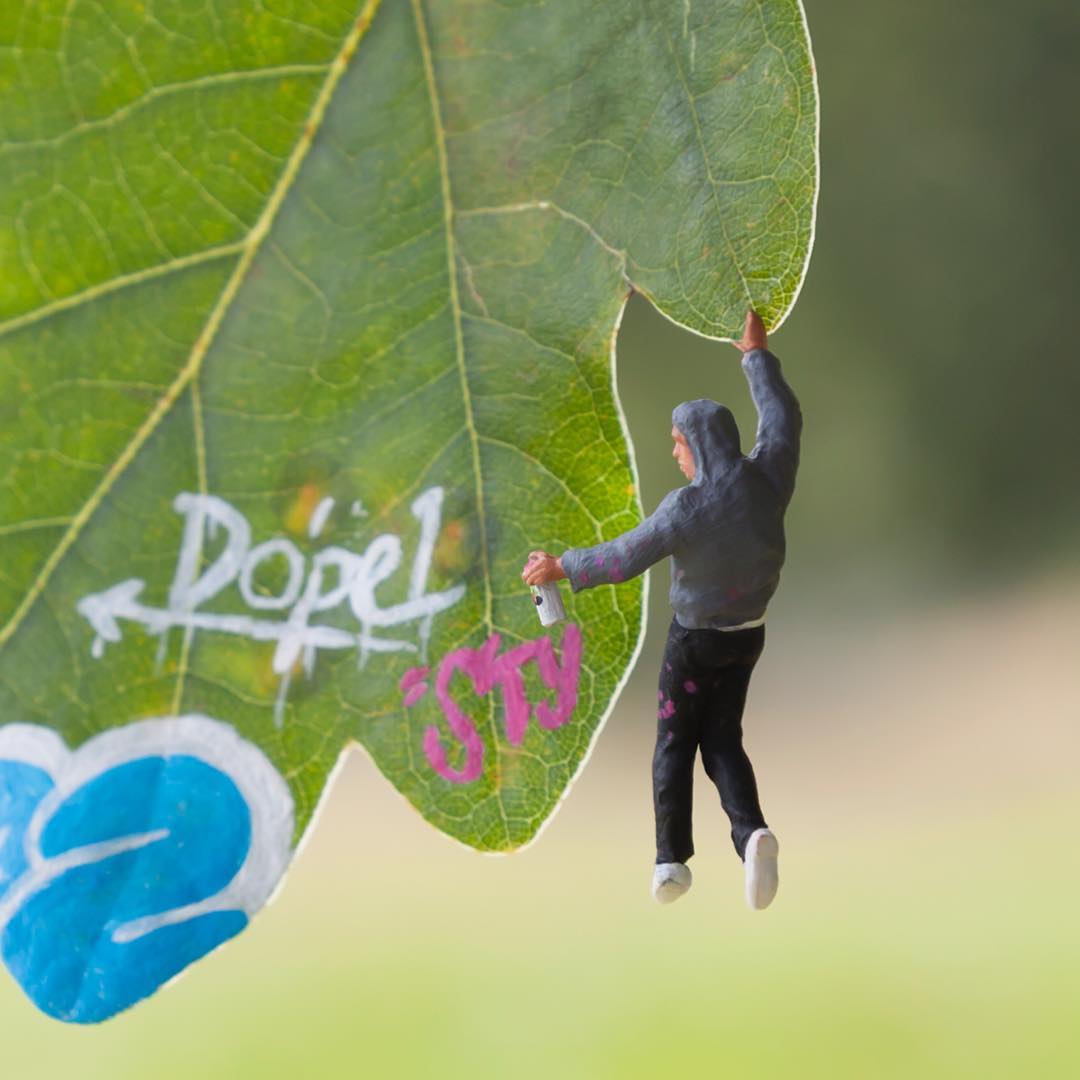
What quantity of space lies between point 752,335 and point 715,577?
120mm

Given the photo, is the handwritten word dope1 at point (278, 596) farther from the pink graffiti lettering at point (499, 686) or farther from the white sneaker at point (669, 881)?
the white sneaker at point (669, 881)

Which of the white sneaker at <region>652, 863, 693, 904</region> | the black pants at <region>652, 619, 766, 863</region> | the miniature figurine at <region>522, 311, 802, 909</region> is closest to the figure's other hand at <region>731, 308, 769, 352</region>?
the miniature figurine at <region>522, 311, 802, 909</region>

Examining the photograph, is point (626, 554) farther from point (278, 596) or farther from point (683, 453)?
point (278, 596)

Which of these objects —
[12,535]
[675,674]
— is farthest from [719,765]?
[12,535]

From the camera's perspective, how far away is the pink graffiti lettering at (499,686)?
0.69 m

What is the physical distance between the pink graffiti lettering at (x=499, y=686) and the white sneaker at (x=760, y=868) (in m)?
0.12

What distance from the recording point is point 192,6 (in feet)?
2.18

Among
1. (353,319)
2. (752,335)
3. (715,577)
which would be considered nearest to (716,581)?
(715,577)

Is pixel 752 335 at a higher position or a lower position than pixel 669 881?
higher

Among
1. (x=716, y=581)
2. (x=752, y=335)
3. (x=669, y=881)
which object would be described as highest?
(x=752, y=335)

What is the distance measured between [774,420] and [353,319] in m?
0.22

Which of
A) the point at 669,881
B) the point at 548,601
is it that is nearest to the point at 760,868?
the point at 669,881

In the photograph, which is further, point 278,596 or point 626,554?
point 278,596

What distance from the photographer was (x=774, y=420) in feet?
2.02
